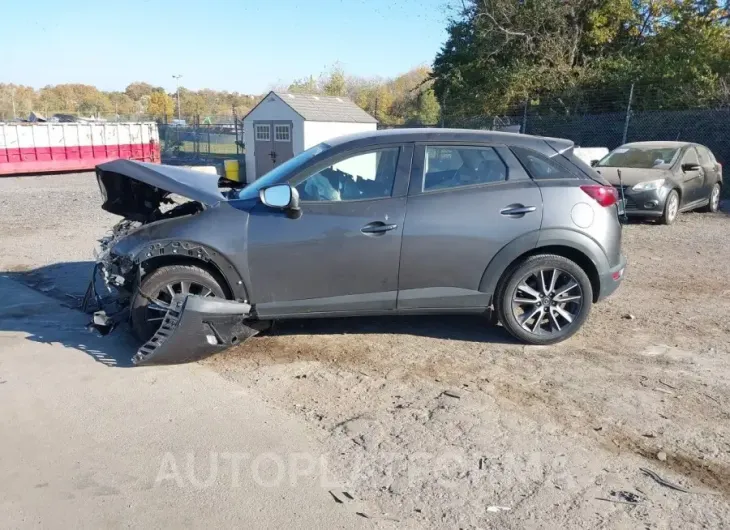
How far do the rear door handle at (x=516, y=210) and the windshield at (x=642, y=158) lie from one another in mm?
7949

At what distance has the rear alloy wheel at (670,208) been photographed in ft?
35.9

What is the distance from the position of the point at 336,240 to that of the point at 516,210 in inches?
58.3

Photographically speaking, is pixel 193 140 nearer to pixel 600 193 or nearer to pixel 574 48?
pixel 574 48

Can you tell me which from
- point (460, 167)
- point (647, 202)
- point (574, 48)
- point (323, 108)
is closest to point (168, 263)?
point (460, 167)

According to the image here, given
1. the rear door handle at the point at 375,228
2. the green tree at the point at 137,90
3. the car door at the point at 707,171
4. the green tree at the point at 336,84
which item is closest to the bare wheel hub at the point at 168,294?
the rear door handle at the point at 375,228

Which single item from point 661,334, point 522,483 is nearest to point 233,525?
point 522,483

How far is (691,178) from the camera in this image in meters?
11.6

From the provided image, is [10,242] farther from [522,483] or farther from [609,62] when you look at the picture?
[609,62]

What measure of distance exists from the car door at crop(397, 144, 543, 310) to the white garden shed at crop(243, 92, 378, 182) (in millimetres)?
14729

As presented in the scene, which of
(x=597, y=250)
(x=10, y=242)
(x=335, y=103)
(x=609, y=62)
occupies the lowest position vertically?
(x=10, y=242)

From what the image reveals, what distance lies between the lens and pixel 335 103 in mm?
21672

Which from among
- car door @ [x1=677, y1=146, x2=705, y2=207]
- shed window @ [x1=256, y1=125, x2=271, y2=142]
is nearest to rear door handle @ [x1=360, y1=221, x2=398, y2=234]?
car door @ [x1=677, y1=146, x2=705, y2=207]

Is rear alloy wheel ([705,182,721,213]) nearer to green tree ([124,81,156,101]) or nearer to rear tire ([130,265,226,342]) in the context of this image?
rear tire ([130,265,226,342])

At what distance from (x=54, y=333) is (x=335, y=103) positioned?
17.7 meters
